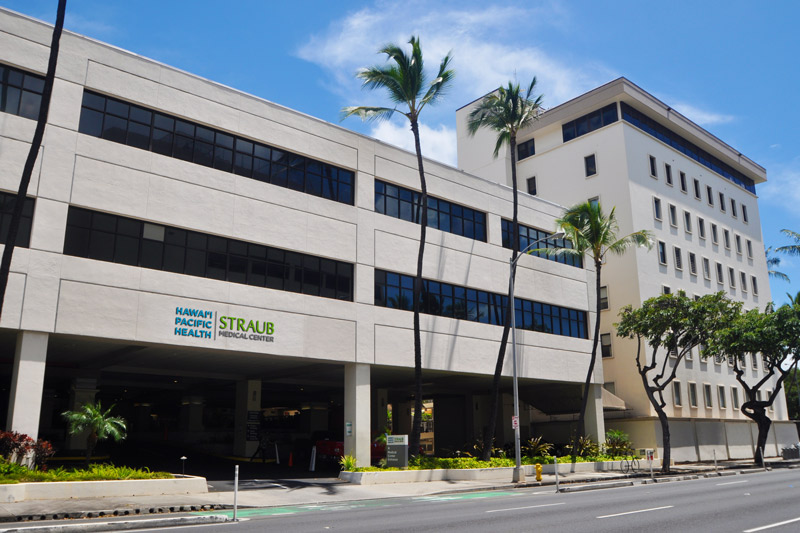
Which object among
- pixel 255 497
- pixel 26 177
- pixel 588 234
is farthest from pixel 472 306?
pixel 26 177

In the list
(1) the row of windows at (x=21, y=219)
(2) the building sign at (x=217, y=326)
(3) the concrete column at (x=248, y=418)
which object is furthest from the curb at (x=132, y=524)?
(3) the concrete column at (x=248, y=418)

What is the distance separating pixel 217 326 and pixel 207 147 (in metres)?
6.93

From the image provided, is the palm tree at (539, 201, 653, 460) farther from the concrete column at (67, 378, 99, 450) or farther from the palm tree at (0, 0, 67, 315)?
the palm tree at (0, 0, 67, 315)

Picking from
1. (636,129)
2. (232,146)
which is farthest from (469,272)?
(636,129)

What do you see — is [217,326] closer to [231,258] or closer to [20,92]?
[231,258]

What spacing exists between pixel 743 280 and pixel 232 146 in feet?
155

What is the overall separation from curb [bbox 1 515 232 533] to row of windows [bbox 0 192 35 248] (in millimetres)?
10141

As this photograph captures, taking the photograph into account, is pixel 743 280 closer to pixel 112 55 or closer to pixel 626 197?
pixel 626 197

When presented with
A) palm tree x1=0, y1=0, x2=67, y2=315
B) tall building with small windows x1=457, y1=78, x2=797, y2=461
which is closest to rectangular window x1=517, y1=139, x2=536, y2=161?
tall building with small windows x1=457, y1=78, x2=797, y2=461

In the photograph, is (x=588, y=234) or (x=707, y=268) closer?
(x=588, y=234)

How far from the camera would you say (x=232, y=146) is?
1044 inches

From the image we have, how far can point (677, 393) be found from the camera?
150ft

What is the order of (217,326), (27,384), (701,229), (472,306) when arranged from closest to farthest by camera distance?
(27,384) < (217,326) < (472,306) < (701,229)

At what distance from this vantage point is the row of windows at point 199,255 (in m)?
22.2
